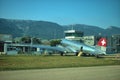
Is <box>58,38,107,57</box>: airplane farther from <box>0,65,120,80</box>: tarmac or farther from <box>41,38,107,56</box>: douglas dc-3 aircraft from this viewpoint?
<box>0,65,120,80</box>: tarmac

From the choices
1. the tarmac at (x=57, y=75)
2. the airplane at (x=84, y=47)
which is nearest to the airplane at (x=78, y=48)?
the airplane at (x=84, y=47)

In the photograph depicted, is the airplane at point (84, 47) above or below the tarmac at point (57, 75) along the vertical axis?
above

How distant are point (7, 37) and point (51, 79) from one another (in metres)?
121

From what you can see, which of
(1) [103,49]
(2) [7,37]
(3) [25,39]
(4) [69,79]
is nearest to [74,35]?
(2) [7,37]

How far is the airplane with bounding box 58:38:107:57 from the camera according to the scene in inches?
2177

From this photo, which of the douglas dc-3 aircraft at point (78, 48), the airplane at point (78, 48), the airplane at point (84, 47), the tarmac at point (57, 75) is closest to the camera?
the tarmac at point (57, 75)

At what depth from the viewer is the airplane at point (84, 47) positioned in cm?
5529

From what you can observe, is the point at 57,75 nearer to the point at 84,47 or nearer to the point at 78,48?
the point at 84,47

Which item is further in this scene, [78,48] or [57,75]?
[78,48]

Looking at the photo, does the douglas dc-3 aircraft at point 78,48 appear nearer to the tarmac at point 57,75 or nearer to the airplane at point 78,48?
the airplane at point 78,48

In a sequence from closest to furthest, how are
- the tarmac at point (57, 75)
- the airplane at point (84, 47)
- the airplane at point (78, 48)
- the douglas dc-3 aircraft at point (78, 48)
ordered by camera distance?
the tarmac at point (57, 75)
the airplane at point (84, 47)
the airplane at point (78, 48)
the douglas dc-3 aircraft at point (78, 48)

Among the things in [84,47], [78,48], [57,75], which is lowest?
[57,75]

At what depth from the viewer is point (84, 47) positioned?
6156 centimetres

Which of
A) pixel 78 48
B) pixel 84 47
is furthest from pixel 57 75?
pixel 78 48
